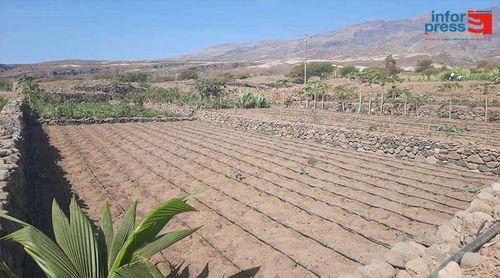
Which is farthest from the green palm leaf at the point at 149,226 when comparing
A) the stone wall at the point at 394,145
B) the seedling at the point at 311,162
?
the stone wall at the point at 394,145

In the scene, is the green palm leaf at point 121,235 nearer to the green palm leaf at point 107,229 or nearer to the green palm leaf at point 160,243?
the green palm leaf at point 107,229

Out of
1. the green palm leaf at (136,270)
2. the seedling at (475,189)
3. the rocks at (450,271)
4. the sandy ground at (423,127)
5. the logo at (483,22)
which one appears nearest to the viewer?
the green palm leaf at (136,270)

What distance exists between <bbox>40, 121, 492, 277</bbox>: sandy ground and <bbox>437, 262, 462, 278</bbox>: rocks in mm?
2213

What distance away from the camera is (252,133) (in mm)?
19922

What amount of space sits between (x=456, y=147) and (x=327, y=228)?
23.2 feet

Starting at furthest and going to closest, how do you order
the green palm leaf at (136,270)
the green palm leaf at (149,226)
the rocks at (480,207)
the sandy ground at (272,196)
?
1. the sandy ground at (272,196)
2. the rocks at (480,207)
3. the green palm leaf at (136,270)
4. the green palm leaf at (149,226)

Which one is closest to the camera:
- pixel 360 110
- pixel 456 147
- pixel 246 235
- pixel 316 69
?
pixel 246 235

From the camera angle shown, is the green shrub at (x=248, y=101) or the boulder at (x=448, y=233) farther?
the green shrub at (x=248, y=101)

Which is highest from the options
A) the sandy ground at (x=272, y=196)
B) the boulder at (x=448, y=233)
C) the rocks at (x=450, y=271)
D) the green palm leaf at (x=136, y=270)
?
the green palm leaf at (x=136, y=270)

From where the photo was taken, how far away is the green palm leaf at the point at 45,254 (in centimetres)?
266

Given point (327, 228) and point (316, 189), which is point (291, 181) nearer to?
point (316, 189)

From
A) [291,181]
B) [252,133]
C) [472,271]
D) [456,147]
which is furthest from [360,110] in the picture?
[472,271]

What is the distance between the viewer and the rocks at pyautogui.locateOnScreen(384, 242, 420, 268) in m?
4.59

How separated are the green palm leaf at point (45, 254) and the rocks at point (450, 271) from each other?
3.32 meters
